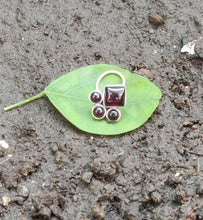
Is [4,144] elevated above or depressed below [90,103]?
below

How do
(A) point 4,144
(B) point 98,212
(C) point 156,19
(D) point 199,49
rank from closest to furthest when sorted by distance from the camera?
(B) point 98,212
(A) point 4,144
(D) point 199,49
(C) point 156,19

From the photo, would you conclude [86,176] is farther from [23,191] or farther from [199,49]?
[199,49]

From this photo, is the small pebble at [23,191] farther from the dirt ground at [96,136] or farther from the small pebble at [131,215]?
the small pebble at [131,215]

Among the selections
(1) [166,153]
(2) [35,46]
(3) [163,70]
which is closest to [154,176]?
(1) [166,153]

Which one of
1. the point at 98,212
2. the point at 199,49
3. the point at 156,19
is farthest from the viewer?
the point at 156,19

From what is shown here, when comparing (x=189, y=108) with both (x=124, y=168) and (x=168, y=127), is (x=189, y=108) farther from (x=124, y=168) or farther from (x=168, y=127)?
(x=124, y=168)

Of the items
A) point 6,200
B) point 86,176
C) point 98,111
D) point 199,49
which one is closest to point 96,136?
point 98,111

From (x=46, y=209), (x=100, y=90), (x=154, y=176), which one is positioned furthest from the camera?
(x=100, y=90)
